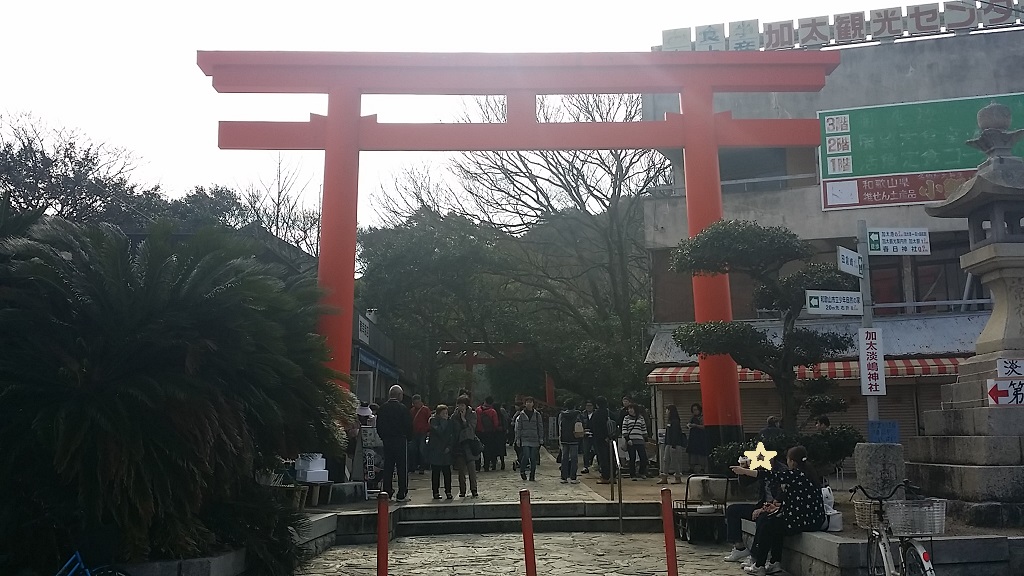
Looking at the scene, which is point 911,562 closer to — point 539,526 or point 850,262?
point 850,262

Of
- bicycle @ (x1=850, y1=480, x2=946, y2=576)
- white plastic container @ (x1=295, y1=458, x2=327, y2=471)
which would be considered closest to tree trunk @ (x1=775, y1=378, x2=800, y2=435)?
bicycle @ (x1=850, y1=480, x2=946, y2=576)

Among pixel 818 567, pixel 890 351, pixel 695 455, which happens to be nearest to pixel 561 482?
pixel 695 455

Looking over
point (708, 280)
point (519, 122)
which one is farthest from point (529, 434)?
point (519, 122)

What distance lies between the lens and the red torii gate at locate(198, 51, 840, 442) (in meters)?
14.3

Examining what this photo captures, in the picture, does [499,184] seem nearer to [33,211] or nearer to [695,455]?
[695,455]

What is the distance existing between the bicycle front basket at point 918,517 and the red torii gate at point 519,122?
317 inches

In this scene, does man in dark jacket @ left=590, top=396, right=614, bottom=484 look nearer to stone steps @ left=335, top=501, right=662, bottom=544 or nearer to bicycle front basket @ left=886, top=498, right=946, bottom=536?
stone steps @ left=335, top=501, right=662, bottom=544

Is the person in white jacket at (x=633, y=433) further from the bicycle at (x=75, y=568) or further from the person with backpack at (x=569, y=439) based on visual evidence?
the bicycle at (x=75, y=568)

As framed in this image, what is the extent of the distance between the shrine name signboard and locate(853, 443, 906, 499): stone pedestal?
24.9 ft

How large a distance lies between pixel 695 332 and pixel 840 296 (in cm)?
237

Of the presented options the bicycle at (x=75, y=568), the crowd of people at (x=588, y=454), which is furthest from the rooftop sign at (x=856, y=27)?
the bicycle at (x=75, y=568)

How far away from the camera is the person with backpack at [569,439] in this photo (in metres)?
16.5

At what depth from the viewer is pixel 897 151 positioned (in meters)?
15.0

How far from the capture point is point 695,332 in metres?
11.6
